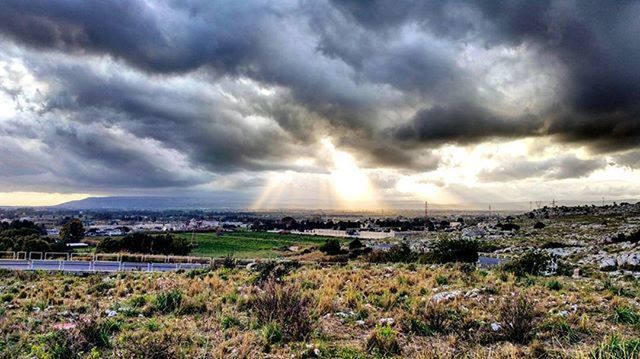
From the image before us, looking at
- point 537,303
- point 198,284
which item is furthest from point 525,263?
point 198,284

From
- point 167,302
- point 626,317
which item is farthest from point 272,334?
point 626,317

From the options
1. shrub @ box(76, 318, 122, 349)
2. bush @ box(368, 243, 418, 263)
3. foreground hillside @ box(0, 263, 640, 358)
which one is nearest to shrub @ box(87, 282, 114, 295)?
foreground hillside @ box(0, 263, 640, 358)

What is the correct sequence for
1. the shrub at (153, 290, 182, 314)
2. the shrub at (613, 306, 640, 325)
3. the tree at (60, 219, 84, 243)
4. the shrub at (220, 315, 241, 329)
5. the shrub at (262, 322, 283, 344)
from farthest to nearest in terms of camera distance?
1. the tree at (60, 219, 84, 243)
2. the shrub at (153, 290, 182, 314)
3. the shrub at (613, 306, 640, 325)
4. the shrub at (220, 315, 241, 329)
5. the shrub at (262, 322, 283, 344)

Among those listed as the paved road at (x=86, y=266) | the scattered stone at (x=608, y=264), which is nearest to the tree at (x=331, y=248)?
the paved road at (x=86, y=266)

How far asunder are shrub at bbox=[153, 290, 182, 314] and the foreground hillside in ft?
0.11

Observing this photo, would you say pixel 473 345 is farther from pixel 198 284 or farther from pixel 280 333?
pixel 198 284

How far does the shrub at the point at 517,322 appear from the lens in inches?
365

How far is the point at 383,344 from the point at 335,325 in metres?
2.45

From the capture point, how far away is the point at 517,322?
946 centimetres

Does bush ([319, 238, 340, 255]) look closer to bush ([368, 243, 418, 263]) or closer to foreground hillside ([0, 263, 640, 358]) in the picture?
bush ([368, 243, 418, 263])

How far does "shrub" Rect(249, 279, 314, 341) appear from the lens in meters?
9.63

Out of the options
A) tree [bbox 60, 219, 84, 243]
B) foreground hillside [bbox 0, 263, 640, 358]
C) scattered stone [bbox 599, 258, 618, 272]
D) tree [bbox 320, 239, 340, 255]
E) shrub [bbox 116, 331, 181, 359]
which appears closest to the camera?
shrub [bbox 116, 331, 181, 359]

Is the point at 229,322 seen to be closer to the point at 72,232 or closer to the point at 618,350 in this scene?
the point at 618,350

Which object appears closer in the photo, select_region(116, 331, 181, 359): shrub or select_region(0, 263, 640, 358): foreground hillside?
select_region(116, 331, 181, 359): shrub
